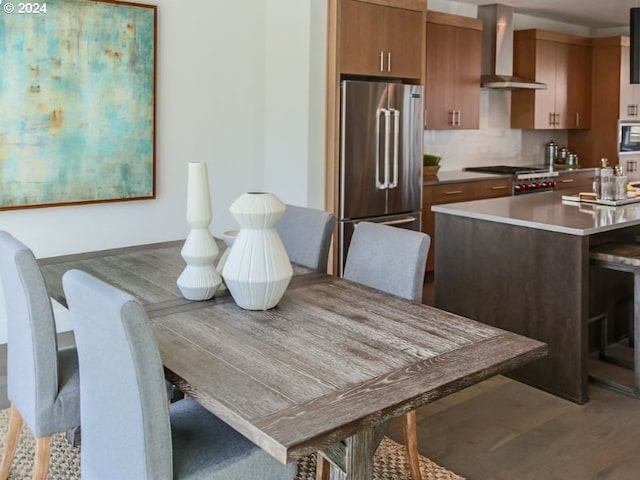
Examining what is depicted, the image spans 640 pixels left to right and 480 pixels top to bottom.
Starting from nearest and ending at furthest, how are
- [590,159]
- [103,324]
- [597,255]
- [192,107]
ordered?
[103,324], [597,255], [192,107], [590,159]

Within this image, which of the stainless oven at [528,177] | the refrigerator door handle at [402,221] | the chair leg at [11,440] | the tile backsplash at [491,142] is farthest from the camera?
the tile backsplash at [491,142]

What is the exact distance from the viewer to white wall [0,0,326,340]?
14.0 feet

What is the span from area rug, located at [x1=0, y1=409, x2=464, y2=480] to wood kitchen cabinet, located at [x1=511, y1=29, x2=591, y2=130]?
5049 millimetres

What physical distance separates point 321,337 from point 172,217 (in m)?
2.82

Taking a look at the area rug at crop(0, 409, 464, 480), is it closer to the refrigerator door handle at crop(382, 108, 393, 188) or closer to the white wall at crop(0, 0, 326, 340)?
the white wall at crop(0, 0, 326, 340)

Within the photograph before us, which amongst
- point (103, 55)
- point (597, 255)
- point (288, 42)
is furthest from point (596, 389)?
point (103, 55)

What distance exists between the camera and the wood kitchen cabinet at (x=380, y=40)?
453 centimetres

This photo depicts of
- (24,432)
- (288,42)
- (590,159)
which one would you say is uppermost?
(288,42)

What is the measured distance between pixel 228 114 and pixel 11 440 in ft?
9.28

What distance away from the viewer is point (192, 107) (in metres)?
4.46

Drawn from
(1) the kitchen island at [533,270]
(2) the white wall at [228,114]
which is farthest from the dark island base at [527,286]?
(2) the white wall at [228,114]

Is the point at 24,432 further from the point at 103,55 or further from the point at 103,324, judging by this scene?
the point at 103,55

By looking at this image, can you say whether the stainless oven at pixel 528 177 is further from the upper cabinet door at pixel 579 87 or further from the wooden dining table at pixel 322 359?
the wooden dining table at pixel 322 359

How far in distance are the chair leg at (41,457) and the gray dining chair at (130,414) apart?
17.3 inches
